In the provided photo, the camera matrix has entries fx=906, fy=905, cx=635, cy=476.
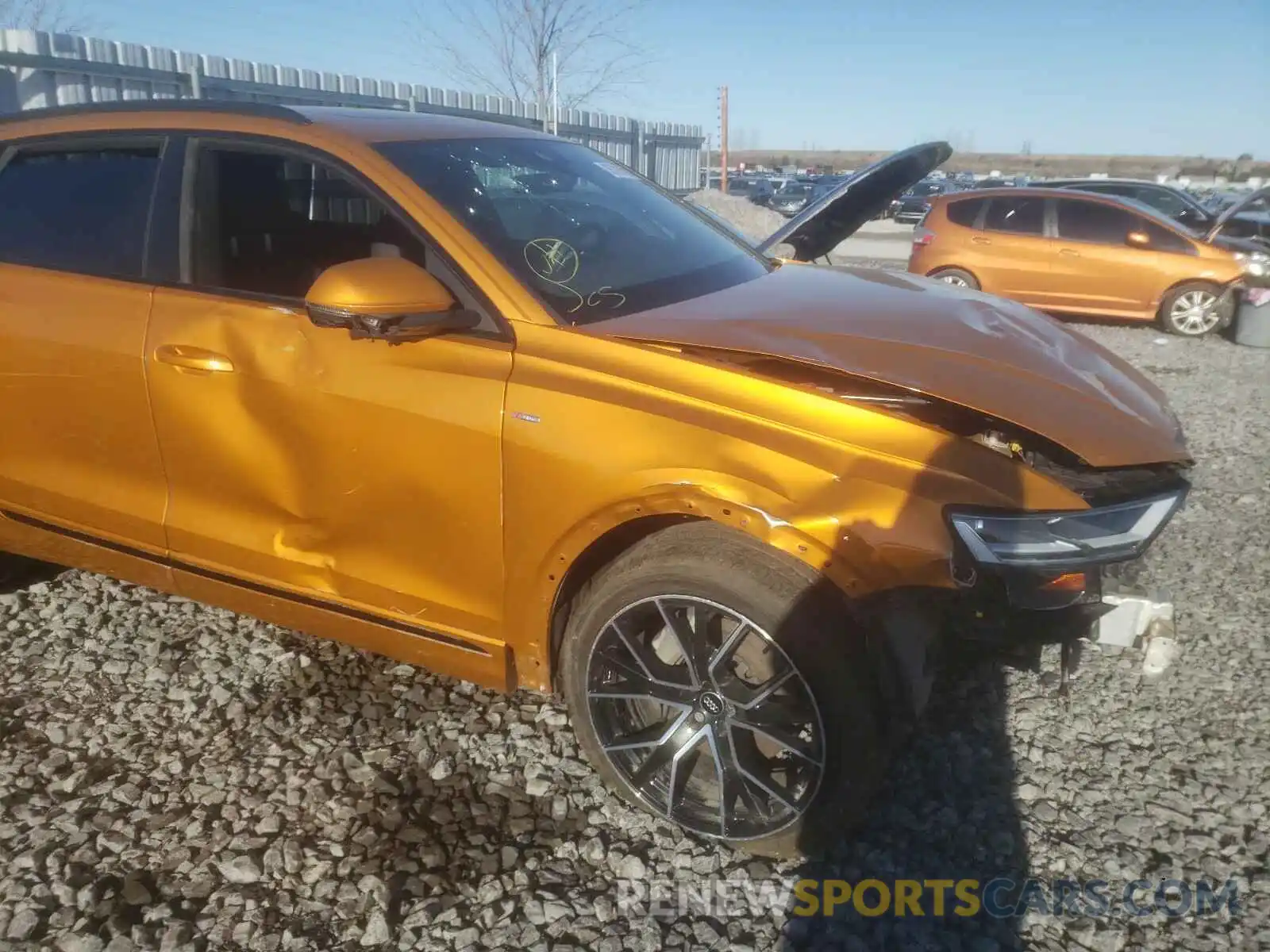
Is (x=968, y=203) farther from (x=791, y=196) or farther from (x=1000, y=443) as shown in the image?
(x=791, y=196)

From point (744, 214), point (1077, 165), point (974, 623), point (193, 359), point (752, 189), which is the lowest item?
point (974, 623)

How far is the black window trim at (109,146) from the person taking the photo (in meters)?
2.87

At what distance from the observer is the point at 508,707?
3031 millimetres

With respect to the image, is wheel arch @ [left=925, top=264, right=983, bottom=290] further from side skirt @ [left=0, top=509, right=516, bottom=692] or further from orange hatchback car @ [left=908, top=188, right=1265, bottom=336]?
side skirt @ [left=0, top=509, right=516, bottom=692]

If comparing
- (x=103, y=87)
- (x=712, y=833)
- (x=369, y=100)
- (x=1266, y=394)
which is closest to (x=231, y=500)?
(x=712, y=833)

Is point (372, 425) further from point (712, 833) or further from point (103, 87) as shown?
point (103, 87)

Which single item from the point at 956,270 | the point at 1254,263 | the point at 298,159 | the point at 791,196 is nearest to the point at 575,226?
the point at 298,159

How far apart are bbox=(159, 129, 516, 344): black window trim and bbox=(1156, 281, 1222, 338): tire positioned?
1087 cm

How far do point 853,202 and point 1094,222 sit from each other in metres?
8.45

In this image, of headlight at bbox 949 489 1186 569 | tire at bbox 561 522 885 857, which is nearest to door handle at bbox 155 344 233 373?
tire at bbox 561 522 885 857

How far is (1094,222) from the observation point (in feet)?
36.1

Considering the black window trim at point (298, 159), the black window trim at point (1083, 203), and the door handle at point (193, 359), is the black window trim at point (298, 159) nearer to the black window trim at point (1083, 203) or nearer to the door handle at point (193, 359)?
the door handle at point (193, 359)

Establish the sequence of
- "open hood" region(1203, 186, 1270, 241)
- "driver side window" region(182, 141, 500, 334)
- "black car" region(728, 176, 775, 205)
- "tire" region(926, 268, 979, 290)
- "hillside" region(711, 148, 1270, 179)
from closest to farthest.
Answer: "driver side window" region(182, 141, 500, 334) < "open hood" region(1203, 186, 1270, 241) < "tire" region(926, 268, 979, 290) < "black car" region(728, 176, 775, 205) < "hillside" region(711, 148, 1270, 179)

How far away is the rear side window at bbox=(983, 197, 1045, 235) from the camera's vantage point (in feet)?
36.7
